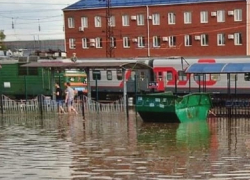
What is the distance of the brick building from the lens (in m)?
64.5

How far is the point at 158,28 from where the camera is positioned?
226 ft

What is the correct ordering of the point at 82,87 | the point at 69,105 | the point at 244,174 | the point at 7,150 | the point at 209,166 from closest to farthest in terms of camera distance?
1. the point at 244,174
2. the point at 209,166
3. the point at 7,150
4. the point at 69,105
5. the point at 82,87

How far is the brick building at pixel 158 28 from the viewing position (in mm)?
64500

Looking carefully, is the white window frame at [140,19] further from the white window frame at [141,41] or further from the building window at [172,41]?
the building window at [172,41]

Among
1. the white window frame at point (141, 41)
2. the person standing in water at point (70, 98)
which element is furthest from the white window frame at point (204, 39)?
the person standing in water at point (70, 98)

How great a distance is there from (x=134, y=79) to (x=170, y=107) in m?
14.3

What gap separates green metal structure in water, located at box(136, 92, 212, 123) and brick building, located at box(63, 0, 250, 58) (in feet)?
118

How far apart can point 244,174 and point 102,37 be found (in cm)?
6079

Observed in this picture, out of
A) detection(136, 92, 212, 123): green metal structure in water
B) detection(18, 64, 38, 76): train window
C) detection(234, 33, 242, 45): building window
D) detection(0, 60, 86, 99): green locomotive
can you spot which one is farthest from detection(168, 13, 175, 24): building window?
detection(136, 92, 212, 123): green metal structure in water

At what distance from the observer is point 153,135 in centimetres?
2127

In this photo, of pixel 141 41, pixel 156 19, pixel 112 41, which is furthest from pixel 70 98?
pixel 141 41

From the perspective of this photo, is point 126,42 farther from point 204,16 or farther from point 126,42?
point 204,16

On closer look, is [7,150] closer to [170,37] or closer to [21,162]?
[21,162]

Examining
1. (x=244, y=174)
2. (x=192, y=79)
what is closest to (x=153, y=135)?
(x=244, y=174)
